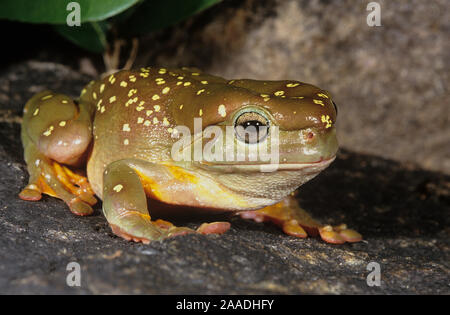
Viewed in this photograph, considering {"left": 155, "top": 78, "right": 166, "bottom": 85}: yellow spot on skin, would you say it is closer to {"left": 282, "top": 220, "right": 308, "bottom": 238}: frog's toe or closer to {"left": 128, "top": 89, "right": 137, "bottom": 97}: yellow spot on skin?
{"left": 128, "top": 89, "right": 137, "bottom": 97}: yellow spot on skin

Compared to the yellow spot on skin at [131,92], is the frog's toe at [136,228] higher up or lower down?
lower down

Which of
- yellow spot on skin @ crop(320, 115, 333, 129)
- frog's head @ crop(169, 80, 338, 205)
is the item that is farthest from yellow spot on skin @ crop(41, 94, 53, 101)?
yellow spot on skin @ crop(320, 115, 333, 129)

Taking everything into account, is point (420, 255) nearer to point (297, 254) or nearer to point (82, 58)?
point (297, 254)

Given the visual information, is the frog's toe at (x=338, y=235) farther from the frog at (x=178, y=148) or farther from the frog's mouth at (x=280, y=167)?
the frog's mouth at (x=280, y=167)

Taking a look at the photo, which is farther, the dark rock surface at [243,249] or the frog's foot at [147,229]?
the frog's foot at [147,229]

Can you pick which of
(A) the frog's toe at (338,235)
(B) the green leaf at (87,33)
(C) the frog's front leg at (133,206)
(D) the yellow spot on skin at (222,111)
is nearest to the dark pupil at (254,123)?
(D) the yellow spot on skin at (222,111)

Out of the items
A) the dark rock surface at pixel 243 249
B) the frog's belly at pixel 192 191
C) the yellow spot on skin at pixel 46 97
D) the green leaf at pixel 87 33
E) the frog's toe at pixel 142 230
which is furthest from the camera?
the green leaf at pixel 87 33
